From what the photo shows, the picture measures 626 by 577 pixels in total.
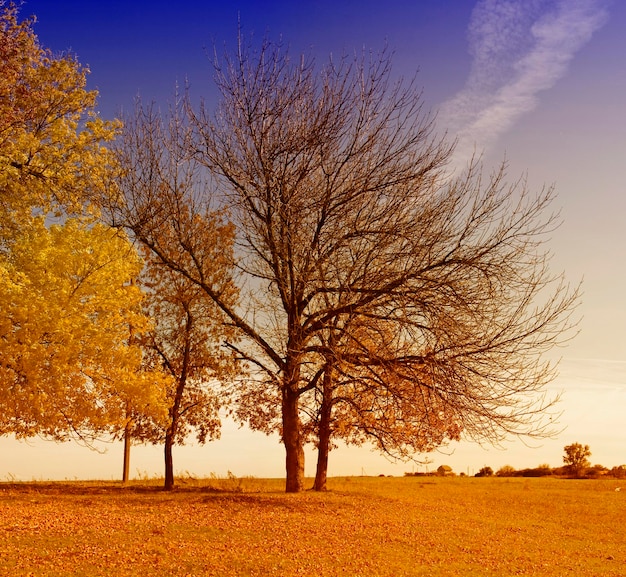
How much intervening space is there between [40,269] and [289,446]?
963 cm

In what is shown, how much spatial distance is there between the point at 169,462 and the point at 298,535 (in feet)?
37.5

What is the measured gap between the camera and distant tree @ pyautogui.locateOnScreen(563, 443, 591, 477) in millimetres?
36812

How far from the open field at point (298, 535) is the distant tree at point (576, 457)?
14.5 metres

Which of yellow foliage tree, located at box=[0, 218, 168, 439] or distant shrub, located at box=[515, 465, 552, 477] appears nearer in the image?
yellow foliage tree, located at box=[0, 218, 168, 439]

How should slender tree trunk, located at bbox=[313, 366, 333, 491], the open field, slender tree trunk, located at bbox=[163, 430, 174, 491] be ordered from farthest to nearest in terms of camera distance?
1. slender tree trunk, located at bbox=[163, 430, 174, 491]
2. slender tree trunk, located at bbox=[313, 366, 333, 491]
3. the open field

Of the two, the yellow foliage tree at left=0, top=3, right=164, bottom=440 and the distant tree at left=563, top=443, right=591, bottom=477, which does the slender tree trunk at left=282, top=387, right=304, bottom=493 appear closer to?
the yellow foliage tree at left=0, top=3, right=164, bottom=440

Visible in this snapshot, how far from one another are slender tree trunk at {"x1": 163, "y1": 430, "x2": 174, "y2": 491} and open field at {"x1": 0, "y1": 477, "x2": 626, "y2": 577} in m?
0.97

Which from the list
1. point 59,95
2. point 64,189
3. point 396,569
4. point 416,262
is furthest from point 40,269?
point 396,569

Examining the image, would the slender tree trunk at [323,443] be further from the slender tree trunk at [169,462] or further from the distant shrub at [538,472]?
the distant shrub at [538,472]

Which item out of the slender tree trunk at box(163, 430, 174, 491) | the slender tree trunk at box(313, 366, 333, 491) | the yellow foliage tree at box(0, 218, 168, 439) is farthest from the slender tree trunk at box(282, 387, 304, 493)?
the slender tree trunk at box(163, 430, 174, 491)

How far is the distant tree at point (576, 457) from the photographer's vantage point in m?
36.8

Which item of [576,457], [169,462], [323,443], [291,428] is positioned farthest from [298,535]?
[576,457]

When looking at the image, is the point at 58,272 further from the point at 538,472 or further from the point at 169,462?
the point at 538,472

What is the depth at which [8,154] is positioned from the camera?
1741 centimetres
